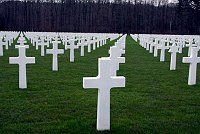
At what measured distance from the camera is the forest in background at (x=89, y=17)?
66.0 m

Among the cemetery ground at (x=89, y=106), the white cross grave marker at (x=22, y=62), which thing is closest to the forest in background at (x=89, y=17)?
the cemetery ground at (x=89, y=106)

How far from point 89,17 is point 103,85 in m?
67.7

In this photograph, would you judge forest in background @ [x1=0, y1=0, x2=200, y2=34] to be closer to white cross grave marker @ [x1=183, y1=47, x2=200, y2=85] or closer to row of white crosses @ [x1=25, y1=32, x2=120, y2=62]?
row of white crosses @ [x1=25, y1=32, x2=120, y2=62]

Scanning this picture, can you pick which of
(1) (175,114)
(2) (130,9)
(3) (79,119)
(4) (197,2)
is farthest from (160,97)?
(2) (130,9)

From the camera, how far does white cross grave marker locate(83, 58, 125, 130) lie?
4621 millimetres

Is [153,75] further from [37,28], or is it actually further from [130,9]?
[130,9]

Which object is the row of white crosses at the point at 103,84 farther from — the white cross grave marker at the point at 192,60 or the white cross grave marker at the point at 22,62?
the white cross grave marker at the point at 192,60

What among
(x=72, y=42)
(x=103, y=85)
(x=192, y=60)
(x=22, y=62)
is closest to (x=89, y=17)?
(x=72, y=42)

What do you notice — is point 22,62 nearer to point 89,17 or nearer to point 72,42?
point 72,42

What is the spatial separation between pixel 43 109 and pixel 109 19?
210 ft

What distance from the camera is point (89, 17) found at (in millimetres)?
71500

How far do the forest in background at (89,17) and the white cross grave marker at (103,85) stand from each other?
59192 millimetres

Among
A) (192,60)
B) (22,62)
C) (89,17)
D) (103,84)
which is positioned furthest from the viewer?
(89,17)

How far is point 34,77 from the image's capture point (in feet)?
30.3
